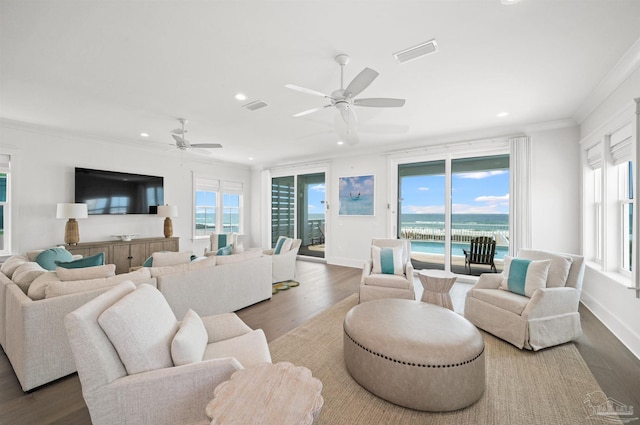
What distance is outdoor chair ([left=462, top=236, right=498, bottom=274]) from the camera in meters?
5.11

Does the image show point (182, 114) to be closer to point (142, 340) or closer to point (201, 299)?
point (201, 299)

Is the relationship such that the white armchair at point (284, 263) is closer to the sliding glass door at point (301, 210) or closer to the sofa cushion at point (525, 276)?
the sliding glass door at point (301, 210)

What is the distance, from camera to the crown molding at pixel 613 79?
2.37m

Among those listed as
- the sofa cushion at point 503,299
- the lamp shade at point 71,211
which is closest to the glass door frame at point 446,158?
the sofa cushion at point 503,299

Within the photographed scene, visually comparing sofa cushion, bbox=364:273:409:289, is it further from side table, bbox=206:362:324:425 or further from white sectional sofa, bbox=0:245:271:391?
side table, bbox=206:362:324:425

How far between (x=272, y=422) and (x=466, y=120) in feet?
15.0

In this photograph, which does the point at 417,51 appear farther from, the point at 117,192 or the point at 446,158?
the point at 117,192

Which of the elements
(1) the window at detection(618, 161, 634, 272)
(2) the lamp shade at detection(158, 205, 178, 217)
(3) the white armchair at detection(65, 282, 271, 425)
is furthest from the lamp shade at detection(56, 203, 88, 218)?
(1) the window at detection(618, 161, 634, 272)

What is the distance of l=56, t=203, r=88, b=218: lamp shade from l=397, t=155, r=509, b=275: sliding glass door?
5.89 meters

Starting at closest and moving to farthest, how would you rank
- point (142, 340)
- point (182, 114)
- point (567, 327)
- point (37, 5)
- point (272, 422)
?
point (272, 422), point (142, 340), point (37, 5), point (567, 327), point (182, 114)

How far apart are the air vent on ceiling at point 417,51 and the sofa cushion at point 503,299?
8.16 ft

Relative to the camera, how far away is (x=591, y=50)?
234 centimetres

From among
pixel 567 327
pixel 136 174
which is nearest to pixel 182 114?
pixel 136 174

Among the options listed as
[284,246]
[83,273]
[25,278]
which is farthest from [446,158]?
[25,278]
